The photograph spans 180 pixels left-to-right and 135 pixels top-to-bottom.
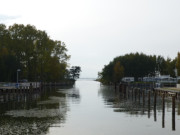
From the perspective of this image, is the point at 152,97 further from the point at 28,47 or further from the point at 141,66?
the point at 141,66

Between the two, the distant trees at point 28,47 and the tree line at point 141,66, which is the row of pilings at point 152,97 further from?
the tree line at point 141,66

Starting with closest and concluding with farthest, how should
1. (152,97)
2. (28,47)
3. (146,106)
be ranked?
1. (146,106)
2. (152,97)
3. (28,47)

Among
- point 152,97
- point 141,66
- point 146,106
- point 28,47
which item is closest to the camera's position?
point 146,106

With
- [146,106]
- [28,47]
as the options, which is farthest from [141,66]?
[146,106]

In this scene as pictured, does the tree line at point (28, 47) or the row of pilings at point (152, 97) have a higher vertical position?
the tree line at point (28, 47)

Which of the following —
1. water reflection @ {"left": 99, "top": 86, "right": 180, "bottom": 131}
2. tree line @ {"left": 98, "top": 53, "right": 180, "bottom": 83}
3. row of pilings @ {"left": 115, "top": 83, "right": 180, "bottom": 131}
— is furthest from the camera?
tree line @ {"left": 98, "top": 53, "right": 180, "bottom": 83}

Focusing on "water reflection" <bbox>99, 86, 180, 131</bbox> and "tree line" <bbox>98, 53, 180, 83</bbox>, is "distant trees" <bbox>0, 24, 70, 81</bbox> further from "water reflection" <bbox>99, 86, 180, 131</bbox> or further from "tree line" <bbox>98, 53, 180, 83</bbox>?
"tree line" <bbox>98, 53, 180, 83</bbox>

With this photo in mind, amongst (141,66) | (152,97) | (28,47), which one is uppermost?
(28,47)

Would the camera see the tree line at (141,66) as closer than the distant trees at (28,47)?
No

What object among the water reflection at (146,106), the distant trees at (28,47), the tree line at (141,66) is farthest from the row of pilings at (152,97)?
the tree line at (141,66)

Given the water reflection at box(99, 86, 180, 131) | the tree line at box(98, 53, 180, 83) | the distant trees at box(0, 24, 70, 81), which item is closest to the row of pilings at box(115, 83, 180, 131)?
the water reflection at box(99, 86, 180, 131)

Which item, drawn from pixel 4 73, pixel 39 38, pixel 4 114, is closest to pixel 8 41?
pixel 39 38

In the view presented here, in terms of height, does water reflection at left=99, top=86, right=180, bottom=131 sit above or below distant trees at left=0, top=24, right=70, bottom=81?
below

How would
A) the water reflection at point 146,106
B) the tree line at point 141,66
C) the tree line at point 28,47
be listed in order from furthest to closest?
the tree line at point 141,66 → the tree line at point 28,47 → the water reflection at point 146,106
